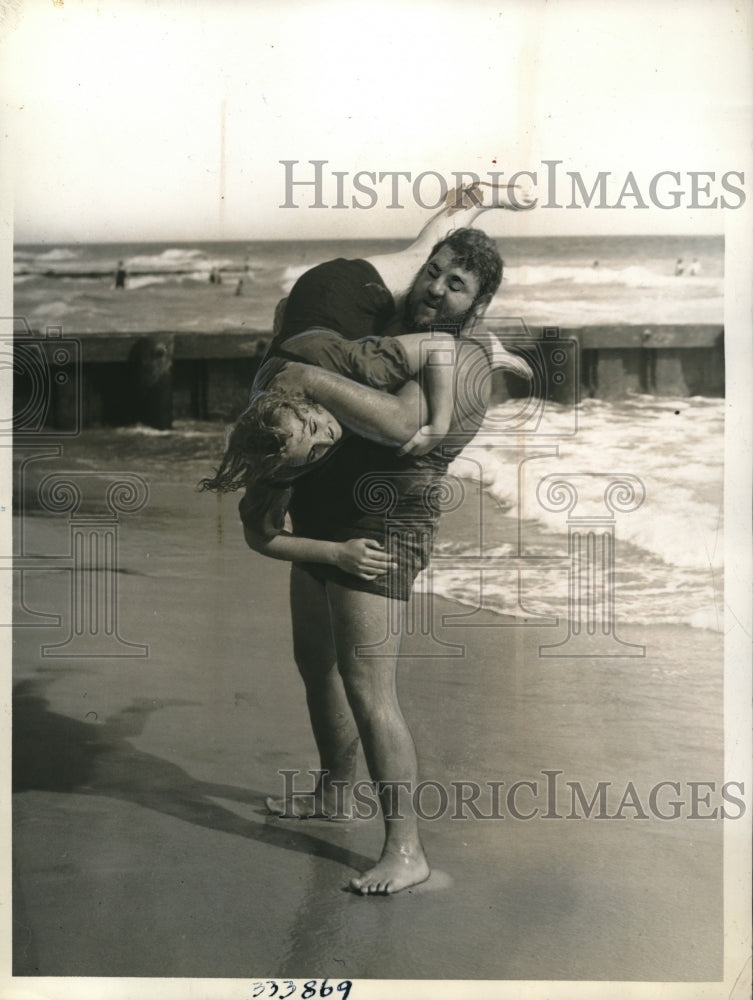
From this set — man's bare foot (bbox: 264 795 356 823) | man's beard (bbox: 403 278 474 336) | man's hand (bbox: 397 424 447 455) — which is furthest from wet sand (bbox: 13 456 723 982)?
man's beard (bbox: 403 278 474 336)

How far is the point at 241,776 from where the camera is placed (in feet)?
11.6

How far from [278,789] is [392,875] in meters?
0.47

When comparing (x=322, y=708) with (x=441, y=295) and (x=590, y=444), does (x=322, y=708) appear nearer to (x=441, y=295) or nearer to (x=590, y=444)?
(x=590, y=444)

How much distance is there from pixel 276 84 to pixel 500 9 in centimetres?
79

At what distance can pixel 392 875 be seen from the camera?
3.43 metres

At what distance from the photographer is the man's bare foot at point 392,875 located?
3.42 metres

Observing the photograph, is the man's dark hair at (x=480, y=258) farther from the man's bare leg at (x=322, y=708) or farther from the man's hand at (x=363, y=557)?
the man's bare leg at (x=322, y=708)

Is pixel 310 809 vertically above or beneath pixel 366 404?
beneath

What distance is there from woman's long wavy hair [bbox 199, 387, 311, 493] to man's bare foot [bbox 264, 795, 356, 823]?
105cm

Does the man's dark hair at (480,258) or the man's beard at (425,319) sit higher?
the man's dark hair at (480,258)

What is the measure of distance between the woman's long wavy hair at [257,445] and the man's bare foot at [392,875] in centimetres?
129

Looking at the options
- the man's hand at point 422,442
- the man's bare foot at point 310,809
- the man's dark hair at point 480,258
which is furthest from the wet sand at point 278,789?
the man's dark hair at point 480,258

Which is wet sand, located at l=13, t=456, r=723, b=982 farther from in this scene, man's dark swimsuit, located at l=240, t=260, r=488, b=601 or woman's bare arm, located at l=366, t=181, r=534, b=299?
woman's bare arm, located at l=366, t=181, r=534, b=299
